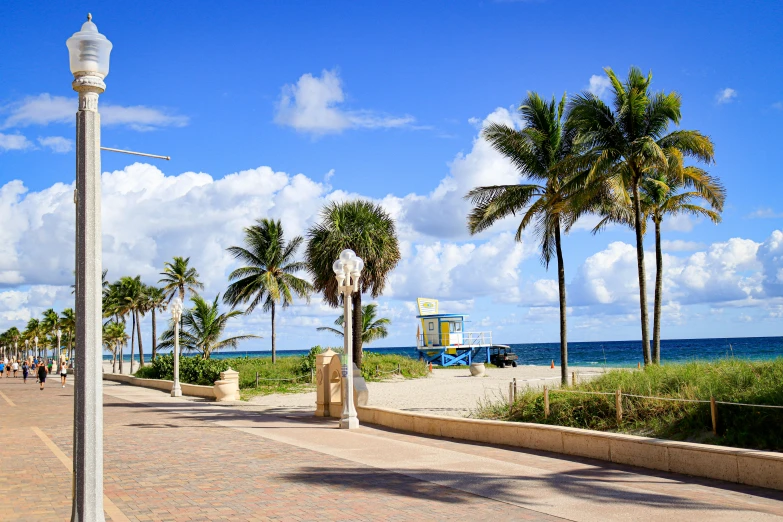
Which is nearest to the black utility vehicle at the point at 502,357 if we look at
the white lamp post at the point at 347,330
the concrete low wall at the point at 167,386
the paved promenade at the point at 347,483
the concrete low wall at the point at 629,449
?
the concrete low wall at the point at 167,386

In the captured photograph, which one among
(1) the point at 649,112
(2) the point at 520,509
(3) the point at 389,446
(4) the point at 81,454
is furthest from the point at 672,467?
(1) the point at 649,112

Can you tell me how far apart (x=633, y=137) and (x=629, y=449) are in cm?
1119

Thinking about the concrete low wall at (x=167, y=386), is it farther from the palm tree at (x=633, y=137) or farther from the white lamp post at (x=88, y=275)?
→ the white lamp post at (x=88, y=275)

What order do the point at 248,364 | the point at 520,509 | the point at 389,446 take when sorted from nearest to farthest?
the point at 520,509 < the point at 389,446 < the point at 248,364

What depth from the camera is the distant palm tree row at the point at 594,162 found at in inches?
731

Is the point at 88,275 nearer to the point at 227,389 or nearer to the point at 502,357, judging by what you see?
the point at 227,389

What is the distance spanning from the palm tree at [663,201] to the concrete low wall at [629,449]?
25.2 feet

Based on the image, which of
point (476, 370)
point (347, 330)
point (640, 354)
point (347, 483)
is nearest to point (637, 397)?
point (347, 483)

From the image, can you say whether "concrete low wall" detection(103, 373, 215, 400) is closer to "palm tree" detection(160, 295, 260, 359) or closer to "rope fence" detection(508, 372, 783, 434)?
"palm tree" detection(160, 295, 260, 359)

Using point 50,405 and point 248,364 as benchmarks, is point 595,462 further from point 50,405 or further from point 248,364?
point 248,364

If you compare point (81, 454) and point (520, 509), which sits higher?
point (81, 454)

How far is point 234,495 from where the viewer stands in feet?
27.6

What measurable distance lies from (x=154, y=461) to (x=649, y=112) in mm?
15038

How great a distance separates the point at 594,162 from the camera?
18719 millimetres
